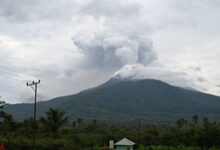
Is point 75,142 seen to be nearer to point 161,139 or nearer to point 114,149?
point 114,149

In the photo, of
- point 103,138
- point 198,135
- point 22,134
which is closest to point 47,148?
point 22,134

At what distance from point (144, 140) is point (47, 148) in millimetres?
23865

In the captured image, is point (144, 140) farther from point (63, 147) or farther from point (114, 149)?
point (63, 147)

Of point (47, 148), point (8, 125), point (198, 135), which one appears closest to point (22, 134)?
point (8, 125)

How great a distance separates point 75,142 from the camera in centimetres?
6525

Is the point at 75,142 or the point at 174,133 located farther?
the point at 174,133

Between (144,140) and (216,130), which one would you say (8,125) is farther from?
(216,130)

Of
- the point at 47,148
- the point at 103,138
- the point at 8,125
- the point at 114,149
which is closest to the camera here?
the point at 47,148

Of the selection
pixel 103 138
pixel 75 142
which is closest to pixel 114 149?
pixel 75 142

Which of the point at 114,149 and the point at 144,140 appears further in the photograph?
the point at 144,140

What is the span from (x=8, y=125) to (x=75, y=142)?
10.3 metres

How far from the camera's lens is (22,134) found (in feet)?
209

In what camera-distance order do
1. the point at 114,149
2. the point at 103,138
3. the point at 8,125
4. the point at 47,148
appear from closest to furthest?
1. the point at 47,148
2. the point at 114,149
3. the point at 8,125
4. the point at 103,138

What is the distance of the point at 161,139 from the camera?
74250 millimetres
